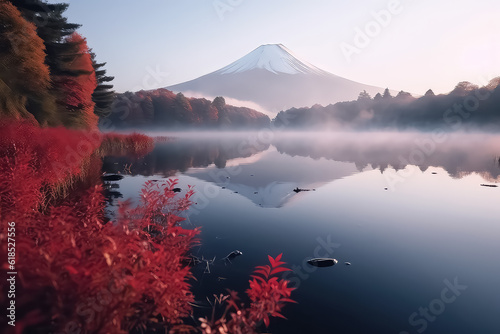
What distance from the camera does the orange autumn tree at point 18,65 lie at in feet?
71.8

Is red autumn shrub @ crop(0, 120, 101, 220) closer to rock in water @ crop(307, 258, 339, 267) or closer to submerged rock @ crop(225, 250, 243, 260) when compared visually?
submerged rock @ crop(225, 250, 243, 260)

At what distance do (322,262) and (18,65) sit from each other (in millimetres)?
30125

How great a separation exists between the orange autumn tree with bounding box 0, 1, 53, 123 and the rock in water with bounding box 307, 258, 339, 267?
24.6 m

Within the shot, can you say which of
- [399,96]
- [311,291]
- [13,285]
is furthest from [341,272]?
[399,96]

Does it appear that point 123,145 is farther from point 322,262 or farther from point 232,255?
point 322,262

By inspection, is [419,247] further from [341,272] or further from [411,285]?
[341,272]

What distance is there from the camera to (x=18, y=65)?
2380cm

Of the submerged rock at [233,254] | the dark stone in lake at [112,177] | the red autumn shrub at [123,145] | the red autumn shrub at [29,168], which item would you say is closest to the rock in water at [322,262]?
the submerged rock at [233,254]

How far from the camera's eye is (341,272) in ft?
24.1

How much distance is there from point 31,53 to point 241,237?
27.7m

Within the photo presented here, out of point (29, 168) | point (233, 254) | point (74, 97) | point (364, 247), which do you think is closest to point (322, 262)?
point (364, 247)

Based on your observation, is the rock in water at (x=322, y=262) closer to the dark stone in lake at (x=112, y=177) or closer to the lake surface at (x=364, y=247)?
the lake surface at (x=364, y=247)

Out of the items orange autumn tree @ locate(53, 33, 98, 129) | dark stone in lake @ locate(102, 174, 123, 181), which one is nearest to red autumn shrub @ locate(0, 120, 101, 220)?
dark stone in lake @ locate(102, 174, 123, 181)

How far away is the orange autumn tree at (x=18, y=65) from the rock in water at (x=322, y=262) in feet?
80.8
